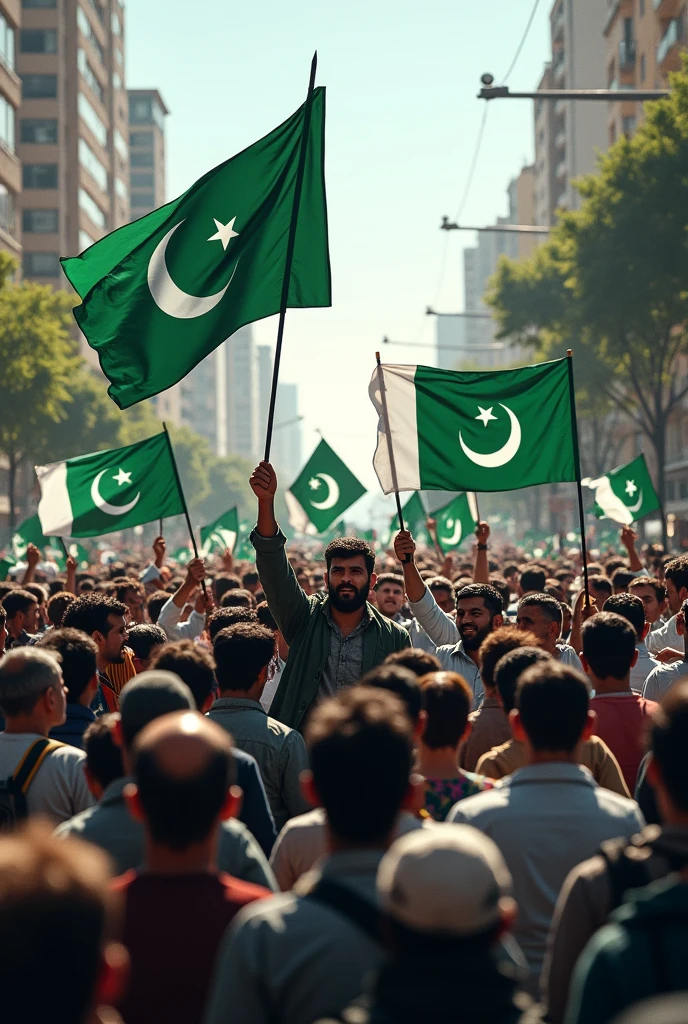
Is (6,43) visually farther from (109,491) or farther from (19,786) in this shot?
(19,786)

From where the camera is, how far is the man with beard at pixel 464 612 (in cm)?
747

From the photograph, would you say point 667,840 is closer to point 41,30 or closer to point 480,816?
point 480,816

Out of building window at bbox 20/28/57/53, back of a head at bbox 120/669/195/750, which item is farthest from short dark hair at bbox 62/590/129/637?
building window at bbox 20/28/57/53

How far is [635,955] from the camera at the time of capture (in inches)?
100.0

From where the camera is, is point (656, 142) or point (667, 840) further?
point (656, 142)

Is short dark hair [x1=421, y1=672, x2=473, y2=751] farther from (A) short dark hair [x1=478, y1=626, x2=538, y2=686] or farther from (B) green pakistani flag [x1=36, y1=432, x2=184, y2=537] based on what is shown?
(B) green pakistani flag [x1=36, y1=432, x2=184, y2=537]

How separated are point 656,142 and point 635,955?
3137cm

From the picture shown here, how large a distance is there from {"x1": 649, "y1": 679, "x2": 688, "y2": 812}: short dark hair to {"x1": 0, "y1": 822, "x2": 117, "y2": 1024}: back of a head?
1.33m

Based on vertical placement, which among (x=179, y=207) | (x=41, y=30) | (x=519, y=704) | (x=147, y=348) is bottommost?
(x=519, y=704)

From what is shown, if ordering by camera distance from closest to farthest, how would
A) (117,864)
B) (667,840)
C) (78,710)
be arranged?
1. (667,840)
2. (117,864)
3. (78,710)

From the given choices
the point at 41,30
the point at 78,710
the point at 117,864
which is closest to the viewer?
the point at 117,864

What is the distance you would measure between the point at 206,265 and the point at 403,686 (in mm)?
4361

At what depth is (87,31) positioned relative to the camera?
85688 mm

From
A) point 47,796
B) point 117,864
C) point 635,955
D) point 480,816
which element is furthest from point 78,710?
point 635,955
